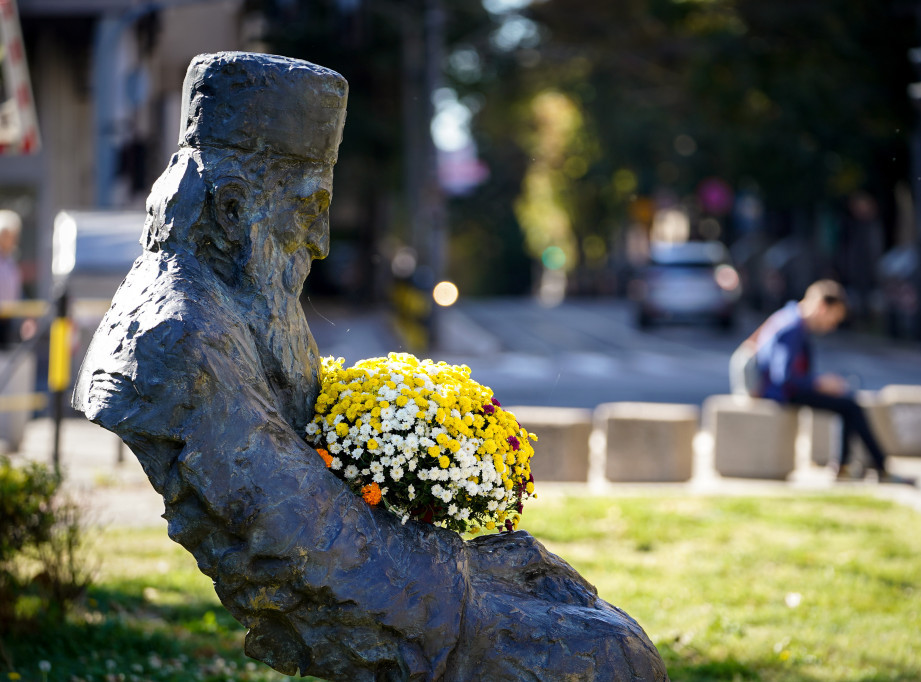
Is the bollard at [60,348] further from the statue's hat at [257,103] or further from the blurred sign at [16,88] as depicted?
the statue's hat at [257,103]

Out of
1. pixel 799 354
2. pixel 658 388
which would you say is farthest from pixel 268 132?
pixel 658 388

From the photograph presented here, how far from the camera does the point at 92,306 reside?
13.3 m

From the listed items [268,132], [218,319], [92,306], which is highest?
[268,132]

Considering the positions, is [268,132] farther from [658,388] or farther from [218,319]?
[658,388]

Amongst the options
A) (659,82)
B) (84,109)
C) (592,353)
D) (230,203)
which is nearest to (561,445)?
(230,203)

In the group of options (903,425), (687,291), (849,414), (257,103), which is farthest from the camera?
(687,291)

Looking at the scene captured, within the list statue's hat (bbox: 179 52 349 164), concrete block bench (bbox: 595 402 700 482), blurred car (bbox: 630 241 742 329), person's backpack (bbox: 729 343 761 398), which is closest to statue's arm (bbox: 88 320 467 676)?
statue's hat (bbox: 179 52 349 164)

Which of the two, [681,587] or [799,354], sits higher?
[799,354]

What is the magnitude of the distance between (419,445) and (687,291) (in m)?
27.1

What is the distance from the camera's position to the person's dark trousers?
34.3 ft

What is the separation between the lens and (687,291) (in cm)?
2995

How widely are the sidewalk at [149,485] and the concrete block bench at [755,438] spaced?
0.12 metres

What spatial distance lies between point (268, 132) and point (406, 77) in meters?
26.5

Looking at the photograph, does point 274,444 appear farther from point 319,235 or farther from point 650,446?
point 650,446
